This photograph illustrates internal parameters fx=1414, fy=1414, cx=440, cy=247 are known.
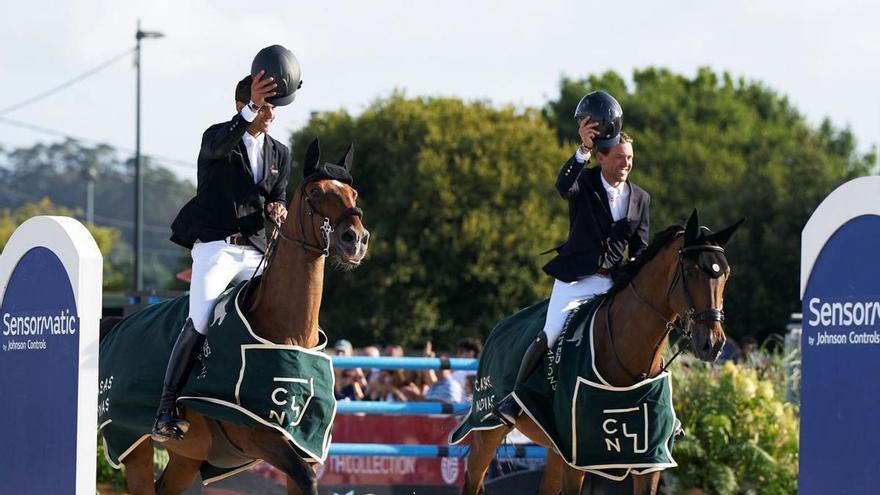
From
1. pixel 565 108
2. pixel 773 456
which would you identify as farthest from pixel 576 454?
pixel 565 108

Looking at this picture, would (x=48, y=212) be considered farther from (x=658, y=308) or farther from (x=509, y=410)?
(x=658, y=308)

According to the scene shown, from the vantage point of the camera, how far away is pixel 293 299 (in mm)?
8484

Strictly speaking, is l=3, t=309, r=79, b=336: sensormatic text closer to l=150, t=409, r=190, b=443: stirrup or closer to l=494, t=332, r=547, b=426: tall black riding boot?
l=150, t=409, r=190, b=443: stirrup

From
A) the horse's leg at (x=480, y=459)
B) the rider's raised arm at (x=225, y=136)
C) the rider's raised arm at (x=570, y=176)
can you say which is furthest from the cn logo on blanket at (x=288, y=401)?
the horse's leg at (x=480, y=459)

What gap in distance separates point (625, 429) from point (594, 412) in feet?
0.73

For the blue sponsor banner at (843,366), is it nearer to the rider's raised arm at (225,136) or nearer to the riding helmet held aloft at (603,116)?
the riding helmet held aloft at (603,116)

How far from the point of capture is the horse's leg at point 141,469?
391 inches

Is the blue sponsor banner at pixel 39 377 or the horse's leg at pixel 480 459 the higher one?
the blue sponsor banner at pixel 39 377

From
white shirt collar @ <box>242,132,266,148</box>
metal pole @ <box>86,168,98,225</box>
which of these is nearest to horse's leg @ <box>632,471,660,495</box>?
white shirt collar @ <box>242,132,266,148</box>

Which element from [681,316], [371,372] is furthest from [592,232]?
[371,372]

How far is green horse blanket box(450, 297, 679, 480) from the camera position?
29.5 ft

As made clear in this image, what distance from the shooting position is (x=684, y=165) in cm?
4956

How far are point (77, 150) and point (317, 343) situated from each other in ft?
486

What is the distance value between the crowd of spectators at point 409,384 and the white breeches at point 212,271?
184 inches
